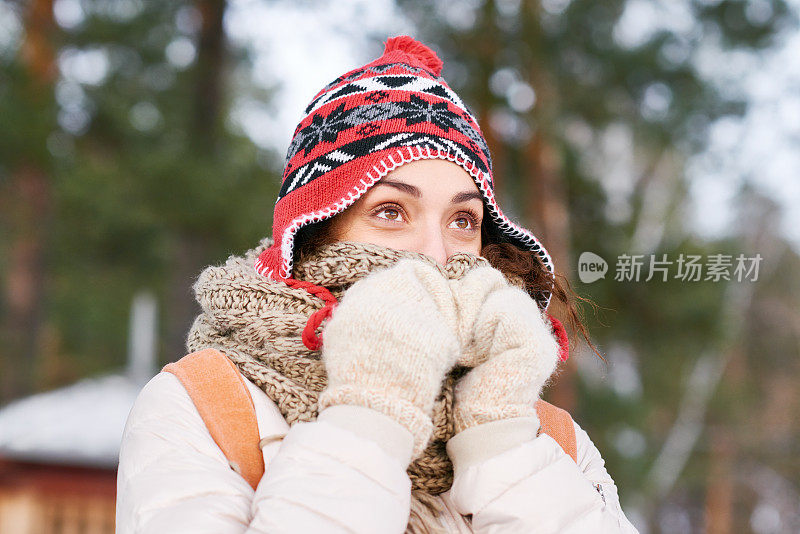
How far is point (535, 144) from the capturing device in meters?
8.38

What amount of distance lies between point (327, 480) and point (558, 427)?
2.23ft

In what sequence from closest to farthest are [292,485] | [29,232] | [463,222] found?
1. [292,485]
2. [463,222]
3. [29,232]

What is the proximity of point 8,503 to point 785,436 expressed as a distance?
19676 mm

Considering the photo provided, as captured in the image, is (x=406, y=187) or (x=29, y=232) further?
(x=29, y=232)

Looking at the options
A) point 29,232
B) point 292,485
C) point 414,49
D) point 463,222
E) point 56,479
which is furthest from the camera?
point 29,232

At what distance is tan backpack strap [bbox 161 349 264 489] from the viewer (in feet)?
4.44

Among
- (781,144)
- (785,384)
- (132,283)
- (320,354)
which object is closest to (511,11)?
(781,144)

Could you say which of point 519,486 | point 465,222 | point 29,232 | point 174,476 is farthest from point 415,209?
point 29,232

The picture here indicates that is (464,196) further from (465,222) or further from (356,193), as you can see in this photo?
(356,193)

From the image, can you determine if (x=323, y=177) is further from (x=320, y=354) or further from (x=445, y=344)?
(x=445, y=344)

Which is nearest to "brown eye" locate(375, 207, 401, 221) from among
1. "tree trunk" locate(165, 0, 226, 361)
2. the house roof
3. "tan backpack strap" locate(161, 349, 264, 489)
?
"tan backpack strap" locate(161, 349, 264, 489)

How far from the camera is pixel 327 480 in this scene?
1174 mm

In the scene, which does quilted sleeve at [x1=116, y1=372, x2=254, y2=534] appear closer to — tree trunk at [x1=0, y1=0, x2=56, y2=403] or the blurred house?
the blurred house

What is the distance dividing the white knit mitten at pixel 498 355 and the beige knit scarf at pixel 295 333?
0.08m
